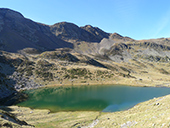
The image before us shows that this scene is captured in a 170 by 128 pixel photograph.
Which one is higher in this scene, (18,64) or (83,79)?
(18,64)

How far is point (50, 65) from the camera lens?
142m

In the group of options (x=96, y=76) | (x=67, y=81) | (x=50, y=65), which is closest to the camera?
(x=67, y=81)

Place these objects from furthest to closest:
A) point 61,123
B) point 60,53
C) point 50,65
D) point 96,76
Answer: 1. point 60,53
2. point 50,65
3. point 96,76
4. point 61,123

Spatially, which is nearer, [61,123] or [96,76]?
[61,123]

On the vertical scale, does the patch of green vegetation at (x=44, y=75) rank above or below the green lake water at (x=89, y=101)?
above

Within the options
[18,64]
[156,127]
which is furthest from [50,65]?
[156,127]

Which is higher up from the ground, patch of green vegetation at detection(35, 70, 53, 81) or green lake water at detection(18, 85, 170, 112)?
patch of green vegetation at detection(35, 70, 53, 81)

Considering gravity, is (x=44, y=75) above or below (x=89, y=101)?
above

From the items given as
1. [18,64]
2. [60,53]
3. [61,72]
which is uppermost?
[60,53]

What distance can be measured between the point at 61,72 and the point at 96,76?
4074 cm

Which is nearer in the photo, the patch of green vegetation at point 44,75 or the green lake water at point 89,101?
the green lake water at point 89,101

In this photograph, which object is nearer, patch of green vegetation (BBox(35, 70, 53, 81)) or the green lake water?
the green lake water

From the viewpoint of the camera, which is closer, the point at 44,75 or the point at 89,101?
the point at 89,101

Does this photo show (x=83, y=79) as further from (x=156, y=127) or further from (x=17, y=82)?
(x=156, y=127)
